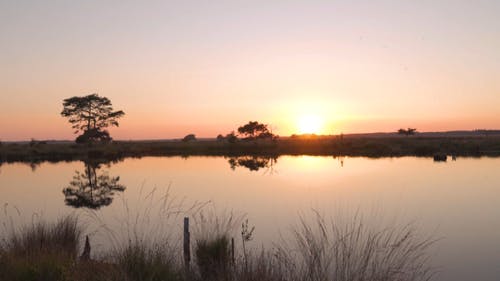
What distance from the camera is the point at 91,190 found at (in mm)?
21203

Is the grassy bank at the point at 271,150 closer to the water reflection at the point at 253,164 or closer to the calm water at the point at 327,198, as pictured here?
the water reflection at the point at 253,164

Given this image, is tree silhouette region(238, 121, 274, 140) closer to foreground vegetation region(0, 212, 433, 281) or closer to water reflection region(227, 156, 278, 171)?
water reflection region(227, 156, 278, 171)

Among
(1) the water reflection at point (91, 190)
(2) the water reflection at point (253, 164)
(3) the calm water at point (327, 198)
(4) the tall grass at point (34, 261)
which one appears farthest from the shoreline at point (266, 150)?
(4) the tall grass at point (34, 261)

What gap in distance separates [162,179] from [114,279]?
18605 millimetres

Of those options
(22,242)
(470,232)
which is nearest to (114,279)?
(22,242)

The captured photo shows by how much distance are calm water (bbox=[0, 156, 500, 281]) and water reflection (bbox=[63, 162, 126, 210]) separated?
43mm

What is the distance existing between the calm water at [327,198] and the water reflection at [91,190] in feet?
0.14

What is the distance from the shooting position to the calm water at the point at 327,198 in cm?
1053

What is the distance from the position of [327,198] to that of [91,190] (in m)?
10.6

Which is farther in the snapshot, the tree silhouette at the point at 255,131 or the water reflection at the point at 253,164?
the tree silhouette at the point at 255,131

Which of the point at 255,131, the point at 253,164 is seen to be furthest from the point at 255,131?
the point at 253,164

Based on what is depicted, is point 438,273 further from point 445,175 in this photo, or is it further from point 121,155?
point 121,155

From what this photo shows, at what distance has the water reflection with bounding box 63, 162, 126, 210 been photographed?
1723 cm

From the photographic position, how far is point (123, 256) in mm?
6160
